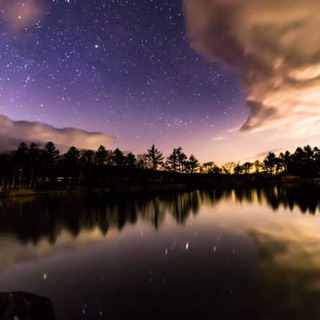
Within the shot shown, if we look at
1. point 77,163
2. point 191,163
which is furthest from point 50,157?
point 191,163

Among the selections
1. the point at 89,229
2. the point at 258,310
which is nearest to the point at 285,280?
the point at 258,310

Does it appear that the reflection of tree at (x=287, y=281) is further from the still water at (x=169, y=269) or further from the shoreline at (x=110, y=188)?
the shoreline at (x=110, y=188)

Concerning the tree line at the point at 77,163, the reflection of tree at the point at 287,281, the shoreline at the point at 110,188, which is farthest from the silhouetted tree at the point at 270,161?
the reflection of tree at the point at 287,281

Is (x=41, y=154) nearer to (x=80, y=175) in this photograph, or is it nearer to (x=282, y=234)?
(x=80, y=175)

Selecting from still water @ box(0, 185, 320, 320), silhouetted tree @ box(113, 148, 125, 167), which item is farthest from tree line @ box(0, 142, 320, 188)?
still water @ box(0, 185, 320, 320)

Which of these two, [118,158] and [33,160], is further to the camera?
[118,158]

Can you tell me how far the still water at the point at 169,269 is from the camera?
8656 millimetres

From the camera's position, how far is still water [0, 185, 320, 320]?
28.4 ft

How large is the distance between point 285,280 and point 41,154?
10236 cm

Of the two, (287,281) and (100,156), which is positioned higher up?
(100,156)

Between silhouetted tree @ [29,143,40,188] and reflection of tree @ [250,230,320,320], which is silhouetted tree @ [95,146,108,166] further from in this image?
reflection of tree @ [250,230,320,320]

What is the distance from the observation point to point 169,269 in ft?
41.4

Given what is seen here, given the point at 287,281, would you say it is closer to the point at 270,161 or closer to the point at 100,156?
the point at 100,156

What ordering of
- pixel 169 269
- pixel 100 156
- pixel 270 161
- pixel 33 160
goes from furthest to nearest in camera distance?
1. pixel 270 161
2. pixel 100 156
3. pixel 33 160
4. pixel 169 269
